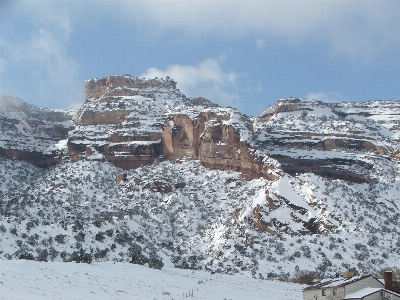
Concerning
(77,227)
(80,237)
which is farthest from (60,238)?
(77,227)

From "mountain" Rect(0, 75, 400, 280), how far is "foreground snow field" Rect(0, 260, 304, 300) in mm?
8912

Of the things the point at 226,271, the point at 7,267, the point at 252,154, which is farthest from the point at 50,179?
the point at 7,267

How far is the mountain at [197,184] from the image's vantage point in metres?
76.6

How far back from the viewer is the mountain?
7662 centimetres

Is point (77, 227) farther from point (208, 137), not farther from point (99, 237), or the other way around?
point (208, 137)

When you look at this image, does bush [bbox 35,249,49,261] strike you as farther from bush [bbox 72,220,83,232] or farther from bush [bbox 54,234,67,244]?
bush [bbox 72,220,83,232]

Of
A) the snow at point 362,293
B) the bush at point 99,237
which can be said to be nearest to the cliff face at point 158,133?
the bush at point 99,237

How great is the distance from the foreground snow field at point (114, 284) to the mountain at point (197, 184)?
891cm

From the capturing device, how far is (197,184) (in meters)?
108

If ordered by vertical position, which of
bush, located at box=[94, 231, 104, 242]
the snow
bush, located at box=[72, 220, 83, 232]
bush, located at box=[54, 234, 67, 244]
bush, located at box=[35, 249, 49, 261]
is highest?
bush, located at box=[72, 220, 83, 232]

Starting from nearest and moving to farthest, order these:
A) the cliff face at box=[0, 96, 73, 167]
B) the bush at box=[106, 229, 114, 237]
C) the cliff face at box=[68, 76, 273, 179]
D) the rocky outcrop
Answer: the bush at box=[106, 229, 114, 237] < the rocky outcrop < the cliff face at box=[68, 76, 273, 179] < the cliff face at box=[0, 96, 73, 167]

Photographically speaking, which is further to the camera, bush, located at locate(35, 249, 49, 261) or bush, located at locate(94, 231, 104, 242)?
bush, located at locate(94, 231, 104, 242)

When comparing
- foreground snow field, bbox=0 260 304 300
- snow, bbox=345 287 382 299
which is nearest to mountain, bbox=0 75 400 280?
foreground snow field, bbox=0 260 304 300

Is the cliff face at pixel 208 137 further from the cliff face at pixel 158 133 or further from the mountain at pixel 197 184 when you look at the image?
the mountain at pixel 197 184
